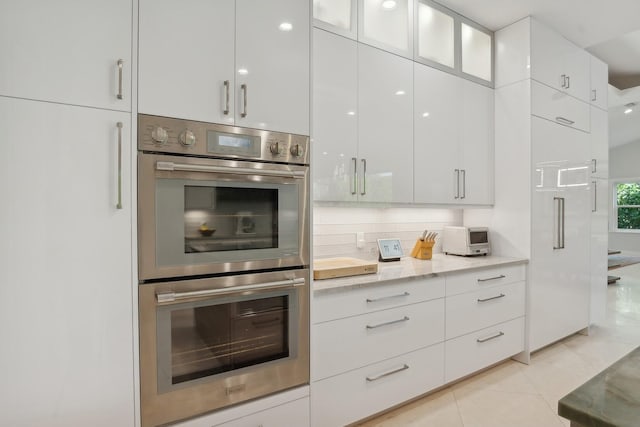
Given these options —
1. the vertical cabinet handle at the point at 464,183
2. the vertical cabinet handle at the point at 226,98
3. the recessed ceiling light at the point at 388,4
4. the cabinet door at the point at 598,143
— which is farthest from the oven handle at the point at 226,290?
the cabinet door at the point at 598,143

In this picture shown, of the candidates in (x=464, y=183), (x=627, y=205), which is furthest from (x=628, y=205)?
(x=464, y=183)

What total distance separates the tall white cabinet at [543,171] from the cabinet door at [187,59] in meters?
2.54

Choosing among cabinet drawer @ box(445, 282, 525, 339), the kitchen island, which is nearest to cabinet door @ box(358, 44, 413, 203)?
cabinet drawer @ box(445, 282, 525, 339)

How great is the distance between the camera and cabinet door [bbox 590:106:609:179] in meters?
3.69

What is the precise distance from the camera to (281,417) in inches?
68.8

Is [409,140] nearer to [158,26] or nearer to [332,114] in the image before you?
[332,114]

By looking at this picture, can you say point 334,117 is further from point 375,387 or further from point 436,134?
point 375,387

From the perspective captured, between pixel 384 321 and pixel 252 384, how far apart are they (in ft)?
2.78

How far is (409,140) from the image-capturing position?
2.68 m

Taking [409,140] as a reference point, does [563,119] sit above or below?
above

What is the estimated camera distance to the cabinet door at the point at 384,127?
7.97 feet
